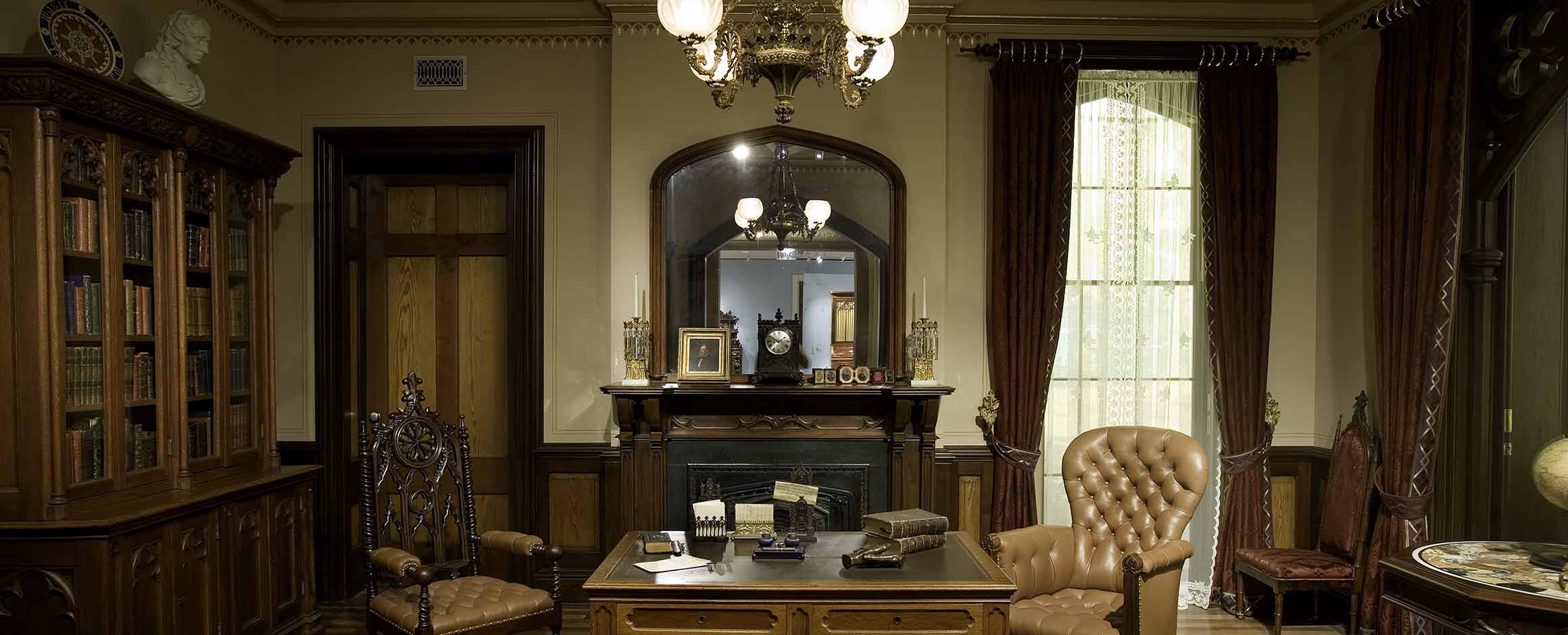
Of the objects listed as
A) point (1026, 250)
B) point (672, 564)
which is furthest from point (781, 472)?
point (1026, 250)

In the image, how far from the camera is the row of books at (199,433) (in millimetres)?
3824

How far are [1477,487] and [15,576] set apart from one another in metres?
5.52

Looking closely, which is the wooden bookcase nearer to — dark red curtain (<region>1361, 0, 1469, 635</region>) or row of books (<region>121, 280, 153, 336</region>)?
row of books (<region>121, 280, 153, 336</region>)

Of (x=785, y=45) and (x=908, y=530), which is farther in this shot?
(x=908, y=530)

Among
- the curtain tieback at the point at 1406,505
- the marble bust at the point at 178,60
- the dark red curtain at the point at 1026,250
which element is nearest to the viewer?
the marble bust at the point at 178,60

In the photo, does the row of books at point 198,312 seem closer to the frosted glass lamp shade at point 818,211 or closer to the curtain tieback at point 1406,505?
the frosted glass lamp shade at point 818,211

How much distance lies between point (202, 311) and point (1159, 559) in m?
3.90

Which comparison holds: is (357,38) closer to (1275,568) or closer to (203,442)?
(203,442)

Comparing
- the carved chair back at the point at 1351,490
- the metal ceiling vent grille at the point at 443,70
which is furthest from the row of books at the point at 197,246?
the carved chair back at the point at 1351,490

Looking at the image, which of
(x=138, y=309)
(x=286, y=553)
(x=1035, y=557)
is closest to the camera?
(x=138, y=309)

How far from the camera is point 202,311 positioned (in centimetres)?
392

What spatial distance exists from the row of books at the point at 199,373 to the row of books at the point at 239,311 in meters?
0.17

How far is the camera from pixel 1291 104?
4.96 m

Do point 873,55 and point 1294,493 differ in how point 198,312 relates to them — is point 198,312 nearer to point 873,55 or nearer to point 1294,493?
point 873,55
